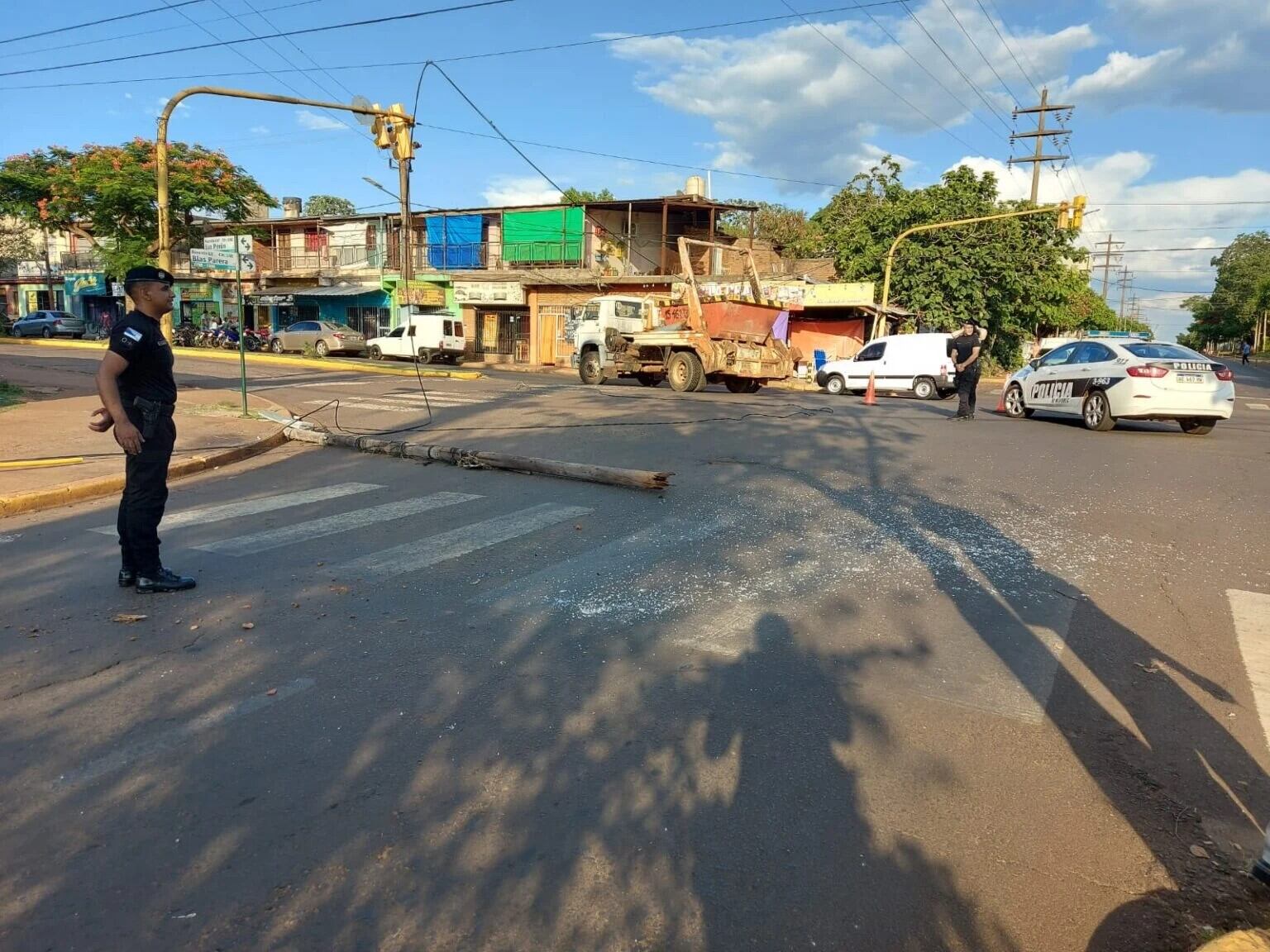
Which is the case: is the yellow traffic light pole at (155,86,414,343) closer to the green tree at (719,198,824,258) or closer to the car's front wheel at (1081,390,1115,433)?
the car's front wheel at (1081,390,1115,433)

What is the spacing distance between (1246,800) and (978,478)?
5.85 meters

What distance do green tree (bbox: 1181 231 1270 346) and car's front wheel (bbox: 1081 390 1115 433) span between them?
7531cm

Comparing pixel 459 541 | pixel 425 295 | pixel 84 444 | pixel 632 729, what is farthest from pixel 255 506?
pixel 425 295

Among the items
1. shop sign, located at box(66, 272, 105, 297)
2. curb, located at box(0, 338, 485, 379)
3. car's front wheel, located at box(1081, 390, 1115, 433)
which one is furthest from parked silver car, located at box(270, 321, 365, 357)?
car's front wheel, located at box(1081, 390, 1115, 433)

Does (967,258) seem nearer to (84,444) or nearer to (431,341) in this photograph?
(431,341)

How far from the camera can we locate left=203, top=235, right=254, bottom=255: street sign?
12367 mm

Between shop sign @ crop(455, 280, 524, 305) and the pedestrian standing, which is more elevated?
shop sign @ crop(455, 280, 524, 305)

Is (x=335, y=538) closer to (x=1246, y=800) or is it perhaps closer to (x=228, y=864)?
Result: (x=228, y=864)

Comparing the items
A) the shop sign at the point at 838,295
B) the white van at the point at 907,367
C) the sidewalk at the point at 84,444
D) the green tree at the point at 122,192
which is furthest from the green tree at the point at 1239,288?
the sidewalk at the point at 84,444

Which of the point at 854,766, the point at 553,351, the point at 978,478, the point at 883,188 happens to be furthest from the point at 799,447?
the point at 883,188

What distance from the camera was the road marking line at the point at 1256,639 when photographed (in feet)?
12.4

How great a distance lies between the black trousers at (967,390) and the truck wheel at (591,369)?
10659 millimetres

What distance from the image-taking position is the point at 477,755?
125 inches

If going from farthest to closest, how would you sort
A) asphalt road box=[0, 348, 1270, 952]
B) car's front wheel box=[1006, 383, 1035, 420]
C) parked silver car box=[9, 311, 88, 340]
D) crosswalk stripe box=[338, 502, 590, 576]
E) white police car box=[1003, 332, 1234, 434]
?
1. parked silver car box=[9, 311, 88, 340]
2. car's front wheel box=[1006, 383, 1035, 420]
3. white police car box=[1003, 332, 1234, 434]
4. crosswalk stripe box=[338, 502, 590, 576]
5. asphalt road box=[0, 348, 1270, 952]
